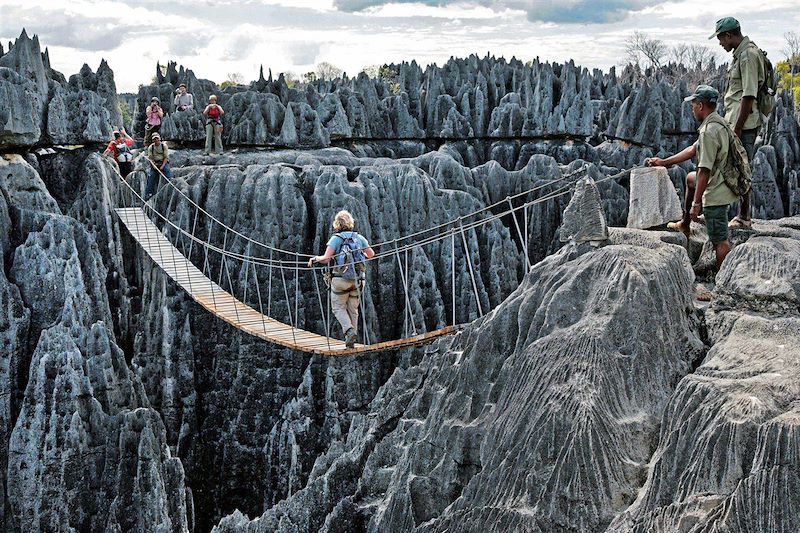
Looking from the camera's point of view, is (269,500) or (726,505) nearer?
(726,505)

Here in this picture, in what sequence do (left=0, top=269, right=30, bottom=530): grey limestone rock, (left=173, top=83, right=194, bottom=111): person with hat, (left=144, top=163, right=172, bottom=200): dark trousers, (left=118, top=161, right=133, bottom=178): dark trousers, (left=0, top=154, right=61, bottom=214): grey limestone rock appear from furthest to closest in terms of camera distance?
(left=173, top=83, right=194, bottom=111): person with hat, (left=118, top=161, right=133, bottom=178): dark trousers, (left=144, top=163, right=172, bottom=200): dark trousers, (left=0, top=154, right=61, bottom=214): grey limestone rock, (left=0, top=269, right=30, bottom=530): grey limestone rock

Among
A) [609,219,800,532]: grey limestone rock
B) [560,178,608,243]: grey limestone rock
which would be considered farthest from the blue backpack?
[609,219,800,532]: grey limestone rock

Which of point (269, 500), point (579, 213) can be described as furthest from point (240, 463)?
point (579, 213)

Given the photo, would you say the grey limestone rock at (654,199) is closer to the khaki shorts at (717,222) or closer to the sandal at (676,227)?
the sandal at (676,227)

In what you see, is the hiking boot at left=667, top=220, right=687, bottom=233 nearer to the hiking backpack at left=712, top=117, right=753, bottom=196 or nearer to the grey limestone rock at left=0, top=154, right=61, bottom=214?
the hiking backpack at left=712, top=117, right=753, bottom=196

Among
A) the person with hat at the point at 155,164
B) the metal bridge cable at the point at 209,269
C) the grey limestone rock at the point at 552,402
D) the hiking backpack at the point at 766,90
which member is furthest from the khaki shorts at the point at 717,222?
the person with hat at the point at 155,164

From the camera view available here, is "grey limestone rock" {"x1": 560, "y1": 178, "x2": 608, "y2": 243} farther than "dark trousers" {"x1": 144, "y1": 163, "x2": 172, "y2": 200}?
No

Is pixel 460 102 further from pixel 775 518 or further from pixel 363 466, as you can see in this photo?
pixel 775 518
